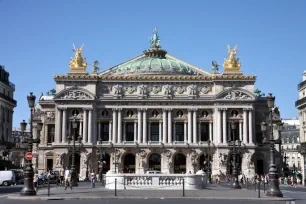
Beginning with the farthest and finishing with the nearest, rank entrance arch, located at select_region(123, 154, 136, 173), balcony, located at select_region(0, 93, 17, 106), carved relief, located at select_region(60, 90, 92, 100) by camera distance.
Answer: entrance arch, located at select_region(123, 154, 136, 173) < carved relief, located at select_region(60, 90, 92, 100) < balcony, located at select_region(0, 93, 17, 106)

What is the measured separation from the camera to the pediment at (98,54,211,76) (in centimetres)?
11562

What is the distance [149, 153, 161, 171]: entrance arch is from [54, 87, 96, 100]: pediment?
658 inches

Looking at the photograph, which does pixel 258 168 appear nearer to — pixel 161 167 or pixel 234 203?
pixel 161 167

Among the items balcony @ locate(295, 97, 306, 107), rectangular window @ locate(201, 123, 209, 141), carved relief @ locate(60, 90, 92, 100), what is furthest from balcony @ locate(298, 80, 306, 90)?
carved relief @ locate(60, 90, 92, 100)

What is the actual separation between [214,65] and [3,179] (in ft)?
176

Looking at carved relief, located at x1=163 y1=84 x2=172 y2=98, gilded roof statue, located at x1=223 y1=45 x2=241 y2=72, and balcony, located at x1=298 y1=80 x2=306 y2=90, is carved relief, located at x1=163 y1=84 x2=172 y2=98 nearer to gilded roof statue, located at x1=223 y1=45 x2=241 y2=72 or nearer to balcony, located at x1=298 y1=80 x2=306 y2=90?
gilded roof statue, located at x1=223 y1=45 x2=241 y2=72

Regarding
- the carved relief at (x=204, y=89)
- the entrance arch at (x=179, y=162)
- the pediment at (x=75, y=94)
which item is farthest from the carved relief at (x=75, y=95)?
the carved relief at (x=204, y=89)

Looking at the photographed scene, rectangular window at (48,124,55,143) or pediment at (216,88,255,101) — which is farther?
rectangular window at (48,124,55,143)

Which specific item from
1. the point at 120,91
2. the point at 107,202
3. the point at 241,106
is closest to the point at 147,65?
the point at 120,91

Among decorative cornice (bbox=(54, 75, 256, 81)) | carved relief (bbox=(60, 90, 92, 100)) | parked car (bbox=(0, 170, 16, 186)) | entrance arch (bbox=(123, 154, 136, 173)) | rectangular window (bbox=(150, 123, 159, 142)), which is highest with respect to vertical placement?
decorative cornice (bbox=(54, 75, 256, 81))

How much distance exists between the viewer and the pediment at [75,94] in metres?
104

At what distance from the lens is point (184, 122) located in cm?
10531

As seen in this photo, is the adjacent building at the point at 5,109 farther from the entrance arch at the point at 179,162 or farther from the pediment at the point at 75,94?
the entrance arch at the point at 179,162

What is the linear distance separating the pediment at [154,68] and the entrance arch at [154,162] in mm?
19297
